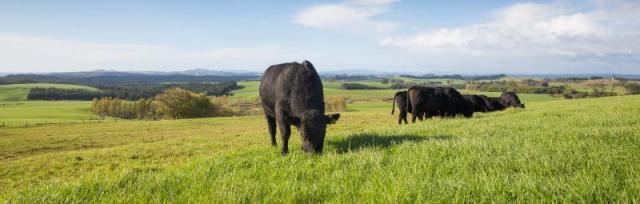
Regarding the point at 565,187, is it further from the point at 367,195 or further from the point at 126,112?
the point at 126,112

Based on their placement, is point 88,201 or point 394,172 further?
point 394,172

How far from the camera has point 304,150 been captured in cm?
895

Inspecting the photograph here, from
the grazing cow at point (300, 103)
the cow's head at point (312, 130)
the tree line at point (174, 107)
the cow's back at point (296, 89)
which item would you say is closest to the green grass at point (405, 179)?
the cow's head at point (312, 130)

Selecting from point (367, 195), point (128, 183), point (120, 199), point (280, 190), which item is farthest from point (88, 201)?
point (367, 195)

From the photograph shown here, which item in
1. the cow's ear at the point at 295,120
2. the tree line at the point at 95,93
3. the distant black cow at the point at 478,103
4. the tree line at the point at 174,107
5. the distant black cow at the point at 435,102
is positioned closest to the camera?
the cow's ear at the point at 295,120

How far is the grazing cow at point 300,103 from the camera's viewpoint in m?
8.98

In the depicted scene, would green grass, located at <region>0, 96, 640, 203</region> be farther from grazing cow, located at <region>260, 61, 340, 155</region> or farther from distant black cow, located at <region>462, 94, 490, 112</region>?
distant black cow, located at <region>462, 94, 490, 112</region>

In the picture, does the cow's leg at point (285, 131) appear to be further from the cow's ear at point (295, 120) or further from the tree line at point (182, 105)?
the tree line at point (182, 105)

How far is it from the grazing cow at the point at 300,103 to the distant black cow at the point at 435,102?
13.4 m

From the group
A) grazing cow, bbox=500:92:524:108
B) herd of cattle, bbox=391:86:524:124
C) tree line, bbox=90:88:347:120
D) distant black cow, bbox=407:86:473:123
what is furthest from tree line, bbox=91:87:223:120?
distant black cow, bbox=407:86:473:123

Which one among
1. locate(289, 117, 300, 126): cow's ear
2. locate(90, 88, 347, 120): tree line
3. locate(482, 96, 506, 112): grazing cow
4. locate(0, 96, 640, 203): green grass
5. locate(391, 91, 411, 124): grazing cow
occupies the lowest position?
locate(90, 88, 347, 120): tree line

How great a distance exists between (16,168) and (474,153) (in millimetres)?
16289

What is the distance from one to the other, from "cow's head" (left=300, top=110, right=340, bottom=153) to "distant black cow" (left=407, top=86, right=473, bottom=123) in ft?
49.8

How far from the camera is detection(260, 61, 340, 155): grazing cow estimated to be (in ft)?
29.5
